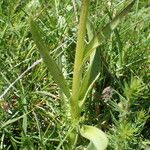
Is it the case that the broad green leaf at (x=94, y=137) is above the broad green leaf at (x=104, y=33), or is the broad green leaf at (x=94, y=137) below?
below

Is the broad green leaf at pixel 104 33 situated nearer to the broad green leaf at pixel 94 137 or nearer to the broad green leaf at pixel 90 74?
the broad green leaf at pixel 90 74

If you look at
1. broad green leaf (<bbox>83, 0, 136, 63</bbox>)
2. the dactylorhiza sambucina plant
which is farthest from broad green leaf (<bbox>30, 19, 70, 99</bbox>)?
broad green leaf (<bbox>83, 0, 136, 63</bbox>)

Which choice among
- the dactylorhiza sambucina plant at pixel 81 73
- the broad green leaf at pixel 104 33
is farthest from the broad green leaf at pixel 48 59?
the broad green leaf at pixel 104 33

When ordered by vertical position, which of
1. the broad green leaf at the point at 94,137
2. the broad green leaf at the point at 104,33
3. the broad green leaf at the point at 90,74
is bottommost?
the broad green leaf at the point at 94,137

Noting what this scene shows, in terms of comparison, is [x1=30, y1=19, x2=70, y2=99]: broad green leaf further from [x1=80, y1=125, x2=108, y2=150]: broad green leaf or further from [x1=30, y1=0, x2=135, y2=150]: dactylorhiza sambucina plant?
[x1=80, y1=125, x2=108, y2=150]: broad green leaf

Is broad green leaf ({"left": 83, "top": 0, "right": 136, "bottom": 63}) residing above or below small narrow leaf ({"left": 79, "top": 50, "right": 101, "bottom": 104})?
above

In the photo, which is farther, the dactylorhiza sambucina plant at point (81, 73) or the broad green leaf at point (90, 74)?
the broad green leaf at point (90, 74)

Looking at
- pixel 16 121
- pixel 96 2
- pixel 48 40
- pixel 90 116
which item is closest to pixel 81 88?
pixel 90 116
